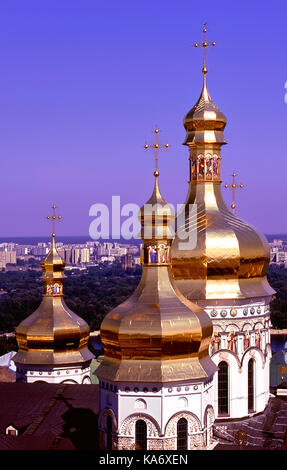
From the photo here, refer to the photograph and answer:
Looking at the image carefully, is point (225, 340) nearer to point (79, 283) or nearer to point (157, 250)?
point (157, 250)

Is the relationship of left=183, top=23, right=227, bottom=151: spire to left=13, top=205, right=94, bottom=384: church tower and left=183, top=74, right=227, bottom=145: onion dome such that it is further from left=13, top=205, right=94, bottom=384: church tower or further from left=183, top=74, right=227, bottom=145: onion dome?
left=13, top=205, right=94, bottom=384: church tower

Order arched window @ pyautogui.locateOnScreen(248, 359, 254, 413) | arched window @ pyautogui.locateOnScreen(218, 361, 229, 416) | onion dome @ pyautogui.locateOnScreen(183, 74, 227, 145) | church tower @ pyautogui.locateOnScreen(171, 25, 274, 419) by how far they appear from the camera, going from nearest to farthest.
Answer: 1. arched window @ pyautogui.locateOnScreen(218, 361, 229, 416)
2. church tower @ pyautogui.locateOnScreen(171, 25, 274, 419)
3. arched window @ pyautogui.locateOnScreen(248, 359, 254, 413)
4. onion dome @ pyautogui.locateOnScreen(183, 74, 227, 145)

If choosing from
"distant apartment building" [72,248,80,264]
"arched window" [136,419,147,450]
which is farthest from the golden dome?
"distant apartment building" [72,248,80,264]

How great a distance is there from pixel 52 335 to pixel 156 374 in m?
7.98

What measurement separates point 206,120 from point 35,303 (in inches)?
1845

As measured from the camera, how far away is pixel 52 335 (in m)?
21.9

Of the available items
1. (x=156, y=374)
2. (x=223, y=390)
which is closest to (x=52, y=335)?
(x=223, y=390)

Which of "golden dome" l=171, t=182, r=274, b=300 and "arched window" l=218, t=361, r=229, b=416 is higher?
"golden dome" l=171, t=182, r=274, b=300

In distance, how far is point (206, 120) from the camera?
19969 millimetres

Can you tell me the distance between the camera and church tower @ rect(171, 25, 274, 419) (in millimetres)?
18406

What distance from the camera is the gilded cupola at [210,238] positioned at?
61.2 ft

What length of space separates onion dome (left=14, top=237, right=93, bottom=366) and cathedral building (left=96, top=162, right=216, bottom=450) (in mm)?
7087

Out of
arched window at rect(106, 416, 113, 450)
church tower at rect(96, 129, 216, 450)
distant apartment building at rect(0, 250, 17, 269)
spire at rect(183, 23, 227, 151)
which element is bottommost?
arched window at rect(106, 416, 113, 450)
